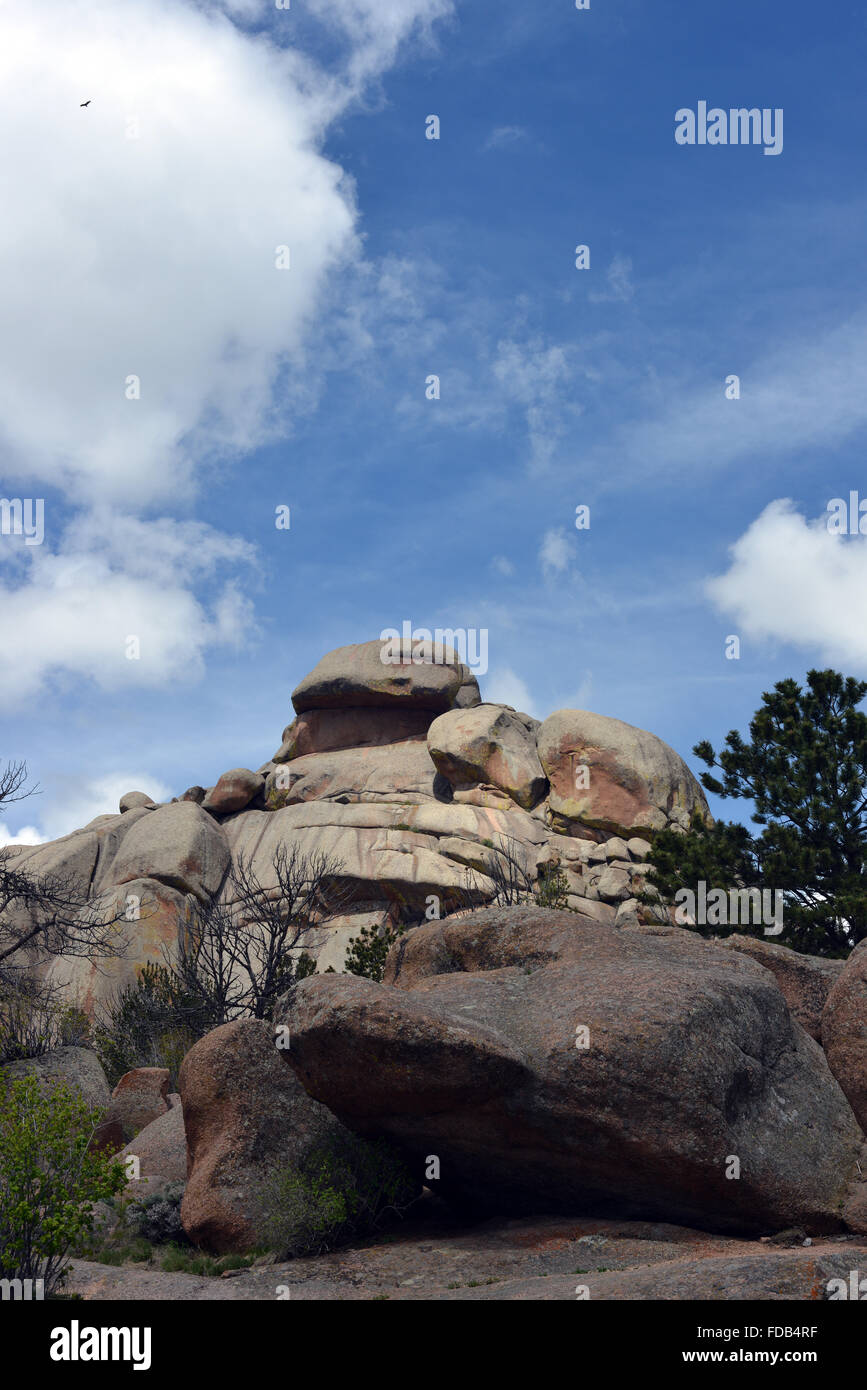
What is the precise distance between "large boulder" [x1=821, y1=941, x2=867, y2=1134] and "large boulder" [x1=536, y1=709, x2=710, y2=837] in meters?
28.2

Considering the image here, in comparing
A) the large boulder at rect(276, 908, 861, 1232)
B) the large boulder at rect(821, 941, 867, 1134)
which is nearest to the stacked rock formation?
the large boulder at rect(276, 908, 861, 1232)

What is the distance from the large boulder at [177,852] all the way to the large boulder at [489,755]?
940 centimetres

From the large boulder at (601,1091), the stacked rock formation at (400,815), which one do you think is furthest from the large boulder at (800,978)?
the stacked rock formation at (400,815)

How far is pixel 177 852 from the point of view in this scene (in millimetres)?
41281

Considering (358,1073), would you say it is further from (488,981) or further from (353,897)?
(353,897)

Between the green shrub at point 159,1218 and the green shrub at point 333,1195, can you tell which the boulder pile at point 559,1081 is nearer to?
the green shrub at point 333,1195

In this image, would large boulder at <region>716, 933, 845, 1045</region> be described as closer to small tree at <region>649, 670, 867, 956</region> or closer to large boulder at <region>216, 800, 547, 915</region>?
small tree at <region>649, 670, 867, 956</region>

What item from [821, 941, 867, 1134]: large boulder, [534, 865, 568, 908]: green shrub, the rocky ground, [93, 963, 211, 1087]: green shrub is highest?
[534, 865, 568, 908]: green shrub

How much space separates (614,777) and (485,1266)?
103 feet

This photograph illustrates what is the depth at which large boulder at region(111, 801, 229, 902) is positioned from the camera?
4084cm

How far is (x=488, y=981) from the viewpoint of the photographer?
13.9 m

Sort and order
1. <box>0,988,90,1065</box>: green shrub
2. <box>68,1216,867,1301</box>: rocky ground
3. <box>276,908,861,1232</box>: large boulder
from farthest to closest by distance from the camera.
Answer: <box>0,988,90,1065</box>: green shrub < <box>276,908,861,1232</box>: large boulder < <box>68,1216,867,1301</box>: rocky ground

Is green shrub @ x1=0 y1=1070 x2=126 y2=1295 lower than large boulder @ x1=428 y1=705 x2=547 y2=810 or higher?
lower

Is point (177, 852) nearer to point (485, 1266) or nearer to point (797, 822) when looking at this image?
point (797, 822)
